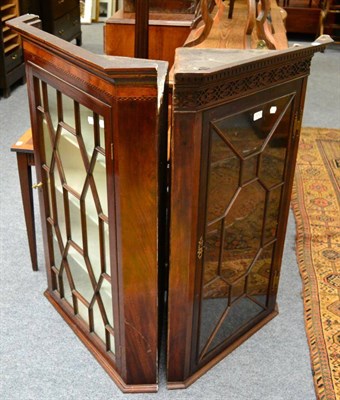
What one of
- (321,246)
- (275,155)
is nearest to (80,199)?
(275,155)

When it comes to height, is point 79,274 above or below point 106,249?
below

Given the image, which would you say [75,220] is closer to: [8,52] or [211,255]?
[211,255]

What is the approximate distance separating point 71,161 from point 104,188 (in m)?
0.20

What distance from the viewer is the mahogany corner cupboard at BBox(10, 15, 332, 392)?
1279mm

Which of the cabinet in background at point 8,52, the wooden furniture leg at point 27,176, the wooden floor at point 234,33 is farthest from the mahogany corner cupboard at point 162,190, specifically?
the cabinet in background at point 8,52

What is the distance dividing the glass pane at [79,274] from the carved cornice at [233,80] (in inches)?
28.2

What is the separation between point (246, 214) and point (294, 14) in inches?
187

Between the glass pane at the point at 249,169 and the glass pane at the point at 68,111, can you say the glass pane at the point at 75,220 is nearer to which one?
the glass pane at the point at 68,111

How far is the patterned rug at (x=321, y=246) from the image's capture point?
1.80 metres

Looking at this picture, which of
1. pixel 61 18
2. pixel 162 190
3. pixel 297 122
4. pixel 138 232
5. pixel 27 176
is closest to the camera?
pixel 138 232

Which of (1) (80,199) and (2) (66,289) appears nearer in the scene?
(1) (80,199)

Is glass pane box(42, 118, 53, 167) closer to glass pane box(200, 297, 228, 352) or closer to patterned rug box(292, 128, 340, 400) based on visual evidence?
glass pane box(200, 297, 228, 352)

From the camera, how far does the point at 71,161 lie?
5.19 ft

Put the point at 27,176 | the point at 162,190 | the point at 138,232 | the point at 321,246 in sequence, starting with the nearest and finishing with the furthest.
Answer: the point at 138,232 < the point at 162,190 < the point at 27,176 < the point at 321,246
